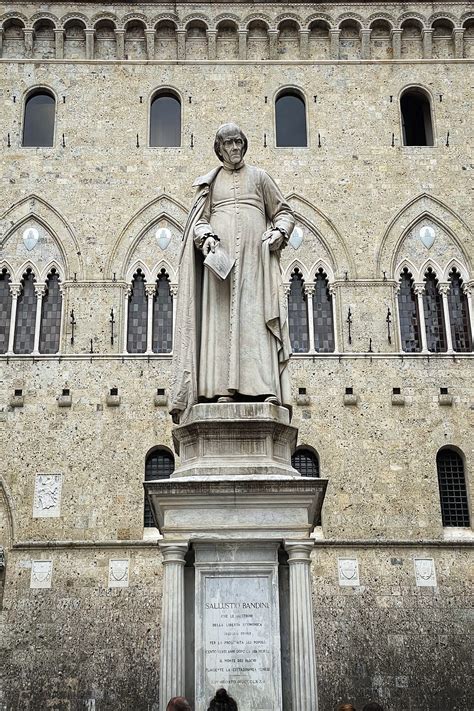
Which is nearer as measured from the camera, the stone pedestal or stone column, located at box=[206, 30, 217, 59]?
the stone pedestal

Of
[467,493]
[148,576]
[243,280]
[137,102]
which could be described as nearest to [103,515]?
[148,576]

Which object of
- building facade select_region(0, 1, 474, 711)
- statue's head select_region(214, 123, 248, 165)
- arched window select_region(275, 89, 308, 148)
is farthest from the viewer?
arched window select_region(275, 89, 308, 148)

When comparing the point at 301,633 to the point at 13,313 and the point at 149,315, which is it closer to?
the point at 149,315

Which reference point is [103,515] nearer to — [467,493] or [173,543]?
[467,493]

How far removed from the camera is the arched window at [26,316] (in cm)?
2103

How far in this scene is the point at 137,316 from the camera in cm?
2133

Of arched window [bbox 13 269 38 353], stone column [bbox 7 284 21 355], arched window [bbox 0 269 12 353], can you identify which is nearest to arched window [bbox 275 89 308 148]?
arched window [bbox 13 269 38 353]

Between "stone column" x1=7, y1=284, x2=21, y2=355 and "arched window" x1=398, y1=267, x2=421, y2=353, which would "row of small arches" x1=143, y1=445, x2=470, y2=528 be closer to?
"arched window" x1=398, y1=267, x2=421, y2=353

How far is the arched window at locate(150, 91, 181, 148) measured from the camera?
2275cm

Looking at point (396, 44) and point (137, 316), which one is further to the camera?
point (396, 44)

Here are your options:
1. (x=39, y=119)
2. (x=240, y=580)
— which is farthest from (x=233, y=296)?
(x=39, y=119)

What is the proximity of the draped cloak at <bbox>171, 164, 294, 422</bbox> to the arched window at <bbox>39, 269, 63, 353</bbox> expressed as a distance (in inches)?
529

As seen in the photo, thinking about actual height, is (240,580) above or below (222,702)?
above

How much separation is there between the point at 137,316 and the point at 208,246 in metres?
→ 13.7
